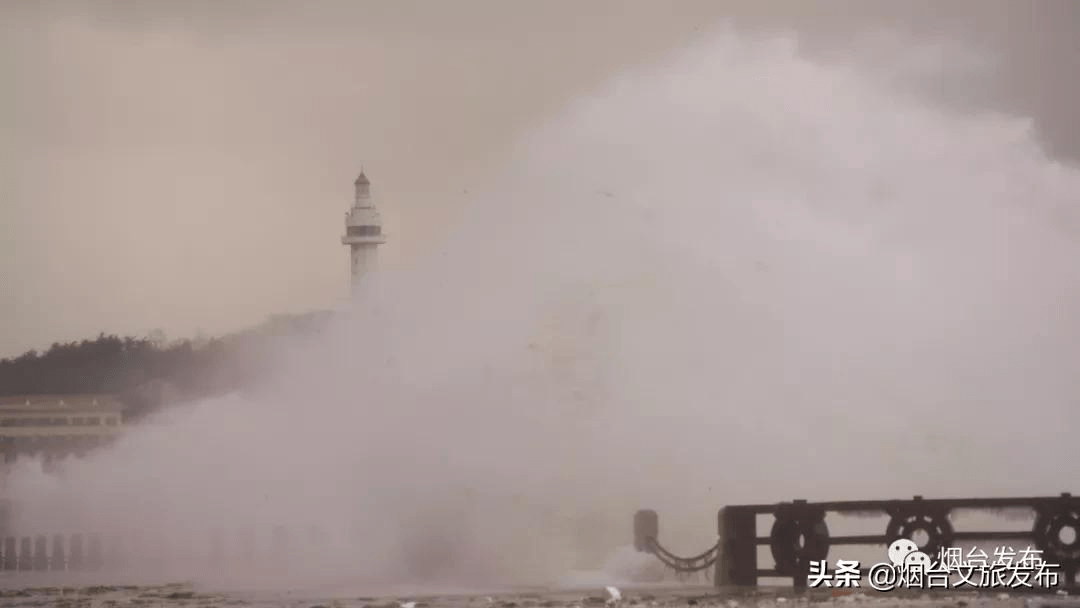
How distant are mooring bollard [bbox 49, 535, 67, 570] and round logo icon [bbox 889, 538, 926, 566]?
84.6ft

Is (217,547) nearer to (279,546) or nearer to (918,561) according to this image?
(279,546)

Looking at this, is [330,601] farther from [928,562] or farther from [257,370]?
[257,370]

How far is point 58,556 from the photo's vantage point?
53344 millimetres

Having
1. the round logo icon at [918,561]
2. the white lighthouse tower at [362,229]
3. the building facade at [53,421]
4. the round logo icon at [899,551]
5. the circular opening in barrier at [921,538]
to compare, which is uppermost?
the white lighthouse tower at [362,229]

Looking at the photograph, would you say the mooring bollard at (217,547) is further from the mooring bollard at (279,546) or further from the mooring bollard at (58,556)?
the mooring bollard at (58,556)

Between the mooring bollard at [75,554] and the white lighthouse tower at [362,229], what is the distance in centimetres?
6644

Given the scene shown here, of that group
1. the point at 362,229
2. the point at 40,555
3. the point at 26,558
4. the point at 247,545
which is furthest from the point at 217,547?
the point at 362,229

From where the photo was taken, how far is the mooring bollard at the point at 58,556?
2069 inches

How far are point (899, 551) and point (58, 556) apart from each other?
2723cm

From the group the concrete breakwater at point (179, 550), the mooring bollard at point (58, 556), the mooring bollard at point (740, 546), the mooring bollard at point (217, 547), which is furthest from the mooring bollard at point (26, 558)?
the mooring bollard at point (740, 546)

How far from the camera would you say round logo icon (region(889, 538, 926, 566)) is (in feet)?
102

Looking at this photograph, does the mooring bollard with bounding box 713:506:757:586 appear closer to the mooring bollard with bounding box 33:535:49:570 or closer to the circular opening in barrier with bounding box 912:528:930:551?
the circular opening in barrier with bounding box 912:528:930:551

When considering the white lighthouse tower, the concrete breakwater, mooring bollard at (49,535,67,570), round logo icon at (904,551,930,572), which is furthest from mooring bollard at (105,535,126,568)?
the white lighthouse tower

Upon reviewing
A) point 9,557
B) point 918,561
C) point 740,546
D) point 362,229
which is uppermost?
point 362,229
